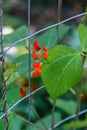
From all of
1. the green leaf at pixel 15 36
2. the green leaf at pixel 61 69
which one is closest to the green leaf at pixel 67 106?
the green leaf at pixel 15 36

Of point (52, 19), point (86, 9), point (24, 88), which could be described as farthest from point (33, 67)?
point (52, 19)

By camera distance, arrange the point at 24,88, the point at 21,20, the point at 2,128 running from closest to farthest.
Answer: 1. the point at 2,128
2. the point at 24,88
3. the point at 21,20

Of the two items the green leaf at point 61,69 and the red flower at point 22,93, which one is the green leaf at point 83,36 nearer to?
the green leaf at point 61,69

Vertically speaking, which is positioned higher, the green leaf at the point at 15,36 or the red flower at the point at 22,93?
the green leaf at the point at 15,36

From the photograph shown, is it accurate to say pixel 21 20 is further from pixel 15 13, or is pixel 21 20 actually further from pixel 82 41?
pixel 82 41

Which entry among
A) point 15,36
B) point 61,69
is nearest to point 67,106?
point 15,36

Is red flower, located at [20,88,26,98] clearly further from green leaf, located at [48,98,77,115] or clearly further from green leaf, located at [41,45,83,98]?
green leaf, located at [48,98,77,115]

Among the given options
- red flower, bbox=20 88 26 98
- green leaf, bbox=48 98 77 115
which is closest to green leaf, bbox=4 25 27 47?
red flower, bbox=20 88 26 98

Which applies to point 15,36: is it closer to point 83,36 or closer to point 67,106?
point 83,36
